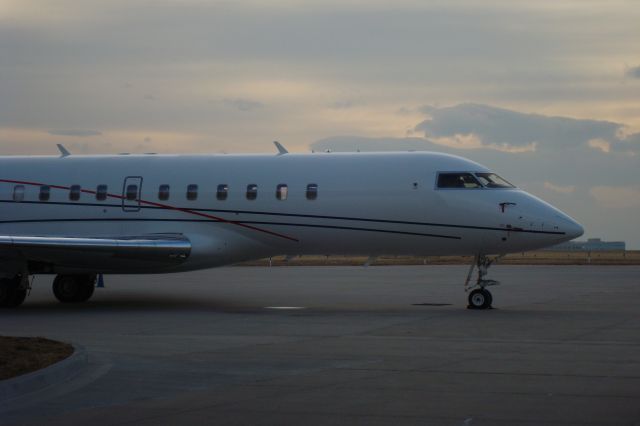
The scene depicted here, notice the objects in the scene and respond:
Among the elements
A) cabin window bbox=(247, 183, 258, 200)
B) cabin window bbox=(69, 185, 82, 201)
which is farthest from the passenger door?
cabin window bbox=(247, 183, 258, 200)

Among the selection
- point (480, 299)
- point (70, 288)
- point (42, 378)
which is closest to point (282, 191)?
point (480, 299)

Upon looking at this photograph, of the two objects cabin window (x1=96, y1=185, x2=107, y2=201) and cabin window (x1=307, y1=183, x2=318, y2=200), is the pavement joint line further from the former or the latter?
cabin window (x1=96, y1=185, x2=107, y2=201)

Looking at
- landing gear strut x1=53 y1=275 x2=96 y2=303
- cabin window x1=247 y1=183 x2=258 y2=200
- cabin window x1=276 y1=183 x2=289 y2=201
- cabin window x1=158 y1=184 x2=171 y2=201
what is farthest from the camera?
landing gear strut x1=53 y1=275 x2=96 y2=303

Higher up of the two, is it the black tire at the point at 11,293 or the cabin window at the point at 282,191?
the cabin window at the point at 282,191

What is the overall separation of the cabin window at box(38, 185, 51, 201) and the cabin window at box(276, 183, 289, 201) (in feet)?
21.1

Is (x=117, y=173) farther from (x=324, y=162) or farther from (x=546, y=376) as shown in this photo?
(x=546, y=376)

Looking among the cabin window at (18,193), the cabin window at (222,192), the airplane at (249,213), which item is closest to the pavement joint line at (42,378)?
the airplane at (249,213)

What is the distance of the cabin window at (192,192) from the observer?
82.0 feet

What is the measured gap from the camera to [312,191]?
2408 cm

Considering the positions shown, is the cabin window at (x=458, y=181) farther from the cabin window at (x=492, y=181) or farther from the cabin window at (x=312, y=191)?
the cabin window at (x=312, y=191)

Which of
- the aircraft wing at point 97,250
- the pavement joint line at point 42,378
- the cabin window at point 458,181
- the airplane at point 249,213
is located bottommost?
the pavement joint line at point 42,378

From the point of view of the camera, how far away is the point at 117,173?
1022 inches

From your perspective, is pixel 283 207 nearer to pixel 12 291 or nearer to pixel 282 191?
pixel 282 191

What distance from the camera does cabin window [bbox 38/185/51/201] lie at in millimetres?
26328
